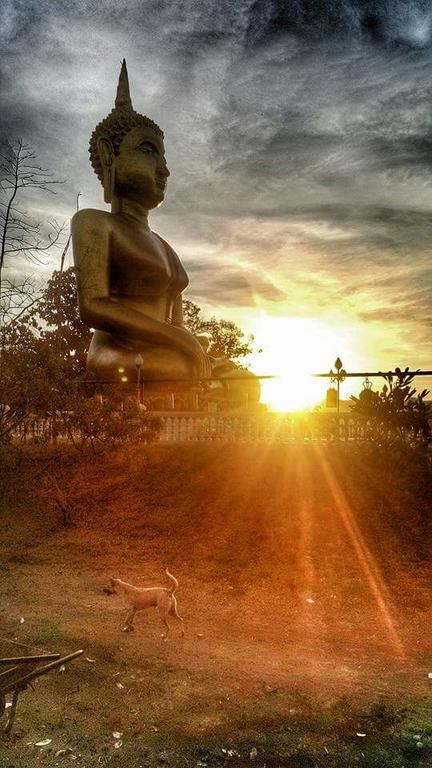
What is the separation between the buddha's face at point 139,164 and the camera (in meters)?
9.20

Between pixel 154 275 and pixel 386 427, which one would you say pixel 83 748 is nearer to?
pixel 154 275

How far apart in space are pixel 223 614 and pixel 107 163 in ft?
24.0

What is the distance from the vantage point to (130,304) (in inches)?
368

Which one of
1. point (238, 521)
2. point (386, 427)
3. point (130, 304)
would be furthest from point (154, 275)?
point (386, 427)

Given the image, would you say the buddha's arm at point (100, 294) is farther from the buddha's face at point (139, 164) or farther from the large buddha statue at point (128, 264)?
the buddha's face at point (139, 164)

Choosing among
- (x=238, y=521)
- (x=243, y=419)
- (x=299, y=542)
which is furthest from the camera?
(x=243, y=419)

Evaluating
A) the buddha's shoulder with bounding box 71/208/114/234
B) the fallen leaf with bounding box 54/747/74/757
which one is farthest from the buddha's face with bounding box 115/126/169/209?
the fallen leaf with bounding box 54/747/74/757

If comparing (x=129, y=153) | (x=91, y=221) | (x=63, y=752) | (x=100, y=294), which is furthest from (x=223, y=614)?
(x=129, y=153)

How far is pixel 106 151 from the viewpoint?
9305mm

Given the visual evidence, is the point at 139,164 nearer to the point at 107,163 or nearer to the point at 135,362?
the point at 107,163

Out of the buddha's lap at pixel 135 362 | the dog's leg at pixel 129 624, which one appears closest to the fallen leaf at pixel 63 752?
the dog's leg at pixel 129 624

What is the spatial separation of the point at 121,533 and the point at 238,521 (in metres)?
2.41

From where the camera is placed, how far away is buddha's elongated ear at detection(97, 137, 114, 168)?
9.27 meters

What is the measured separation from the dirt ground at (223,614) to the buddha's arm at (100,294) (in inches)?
155
